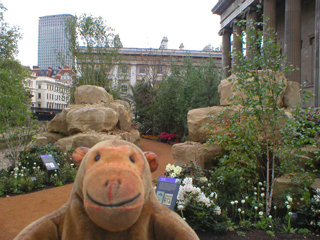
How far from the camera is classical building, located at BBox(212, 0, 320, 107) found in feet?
53.7

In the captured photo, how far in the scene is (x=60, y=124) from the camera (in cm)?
1283

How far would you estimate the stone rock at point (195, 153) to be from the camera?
756 centimetres

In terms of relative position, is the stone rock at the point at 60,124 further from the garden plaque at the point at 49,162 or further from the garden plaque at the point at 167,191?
the garden plaque at the point at 167,191

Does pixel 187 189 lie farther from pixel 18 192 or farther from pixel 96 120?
pixel 96 120

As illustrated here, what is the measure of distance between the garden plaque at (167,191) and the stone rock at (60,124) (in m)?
9.44

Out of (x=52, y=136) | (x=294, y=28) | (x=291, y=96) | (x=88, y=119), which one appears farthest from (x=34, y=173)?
(x=294, y=28)

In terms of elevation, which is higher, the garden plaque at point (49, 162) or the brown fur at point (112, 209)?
the brown fur at point (112, 209)

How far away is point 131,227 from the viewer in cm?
194

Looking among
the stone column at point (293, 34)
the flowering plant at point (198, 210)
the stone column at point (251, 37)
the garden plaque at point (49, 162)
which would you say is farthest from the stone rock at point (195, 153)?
the stone column at point (293, 34)

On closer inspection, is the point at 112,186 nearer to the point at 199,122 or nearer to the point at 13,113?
the point at 199,122

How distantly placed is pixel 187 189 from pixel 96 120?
7.42 m

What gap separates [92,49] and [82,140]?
39.9 ft

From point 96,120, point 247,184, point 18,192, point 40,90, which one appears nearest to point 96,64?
point 96,120

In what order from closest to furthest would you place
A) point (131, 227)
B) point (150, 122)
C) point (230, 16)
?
point (131, 227)
point (150, 122)
point (230, 16)
